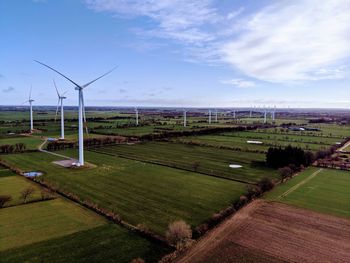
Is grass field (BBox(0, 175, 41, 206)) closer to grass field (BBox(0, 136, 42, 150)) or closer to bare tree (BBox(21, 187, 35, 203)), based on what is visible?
bare tree (BBox(21, 187, 35, 203))

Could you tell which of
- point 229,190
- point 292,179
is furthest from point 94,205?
point 292,179

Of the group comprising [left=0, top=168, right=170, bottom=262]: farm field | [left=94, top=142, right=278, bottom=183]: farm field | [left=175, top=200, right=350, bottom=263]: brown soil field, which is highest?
[left=94, top=142, right=278, bottom=183]: farm field

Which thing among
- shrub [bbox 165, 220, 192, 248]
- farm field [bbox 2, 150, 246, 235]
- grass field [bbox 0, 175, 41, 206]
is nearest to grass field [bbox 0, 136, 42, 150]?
farm field [bbox 2, 150, 246, 235]

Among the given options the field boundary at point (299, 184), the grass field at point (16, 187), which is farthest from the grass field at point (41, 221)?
the field boundary at point (299, 184)

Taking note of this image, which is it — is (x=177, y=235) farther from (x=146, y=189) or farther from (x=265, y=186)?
(x=265, y=186)

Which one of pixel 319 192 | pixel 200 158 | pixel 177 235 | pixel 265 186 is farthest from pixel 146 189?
pixel 200 158

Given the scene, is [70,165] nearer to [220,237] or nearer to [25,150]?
[25,150]
